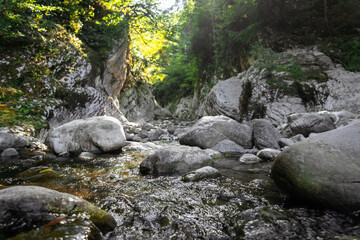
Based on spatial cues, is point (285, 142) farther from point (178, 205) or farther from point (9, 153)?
point (9, 153)

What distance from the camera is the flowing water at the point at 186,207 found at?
5.98 feet

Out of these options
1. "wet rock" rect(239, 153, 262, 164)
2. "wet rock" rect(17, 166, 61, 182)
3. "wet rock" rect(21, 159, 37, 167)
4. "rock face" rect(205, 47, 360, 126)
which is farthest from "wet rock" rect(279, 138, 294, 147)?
"wet rock" rect(21, 159, 37, 167)

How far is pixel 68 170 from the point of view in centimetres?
390

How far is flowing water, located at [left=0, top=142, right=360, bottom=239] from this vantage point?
5.98ft

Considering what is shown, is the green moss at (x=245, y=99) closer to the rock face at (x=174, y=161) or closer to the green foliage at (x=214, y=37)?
the green foliage at (x=214, y=37)

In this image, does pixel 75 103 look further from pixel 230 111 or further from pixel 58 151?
pixel 230 111

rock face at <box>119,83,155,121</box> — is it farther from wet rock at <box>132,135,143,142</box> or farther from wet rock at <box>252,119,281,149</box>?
wet rock at <box>252,119,281,149</box>

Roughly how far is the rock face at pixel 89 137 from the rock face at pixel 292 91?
605 cm

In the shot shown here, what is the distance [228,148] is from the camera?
5574 mm

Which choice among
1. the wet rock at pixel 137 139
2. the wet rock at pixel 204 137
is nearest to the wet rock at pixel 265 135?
the wet rock at pixel 204 137

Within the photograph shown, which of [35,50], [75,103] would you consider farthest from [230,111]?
[35,50]

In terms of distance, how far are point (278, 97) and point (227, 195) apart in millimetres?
7285

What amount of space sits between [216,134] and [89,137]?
3629mm

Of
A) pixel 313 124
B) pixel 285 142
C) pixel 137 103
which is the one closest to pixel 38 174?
pixel 285 142
